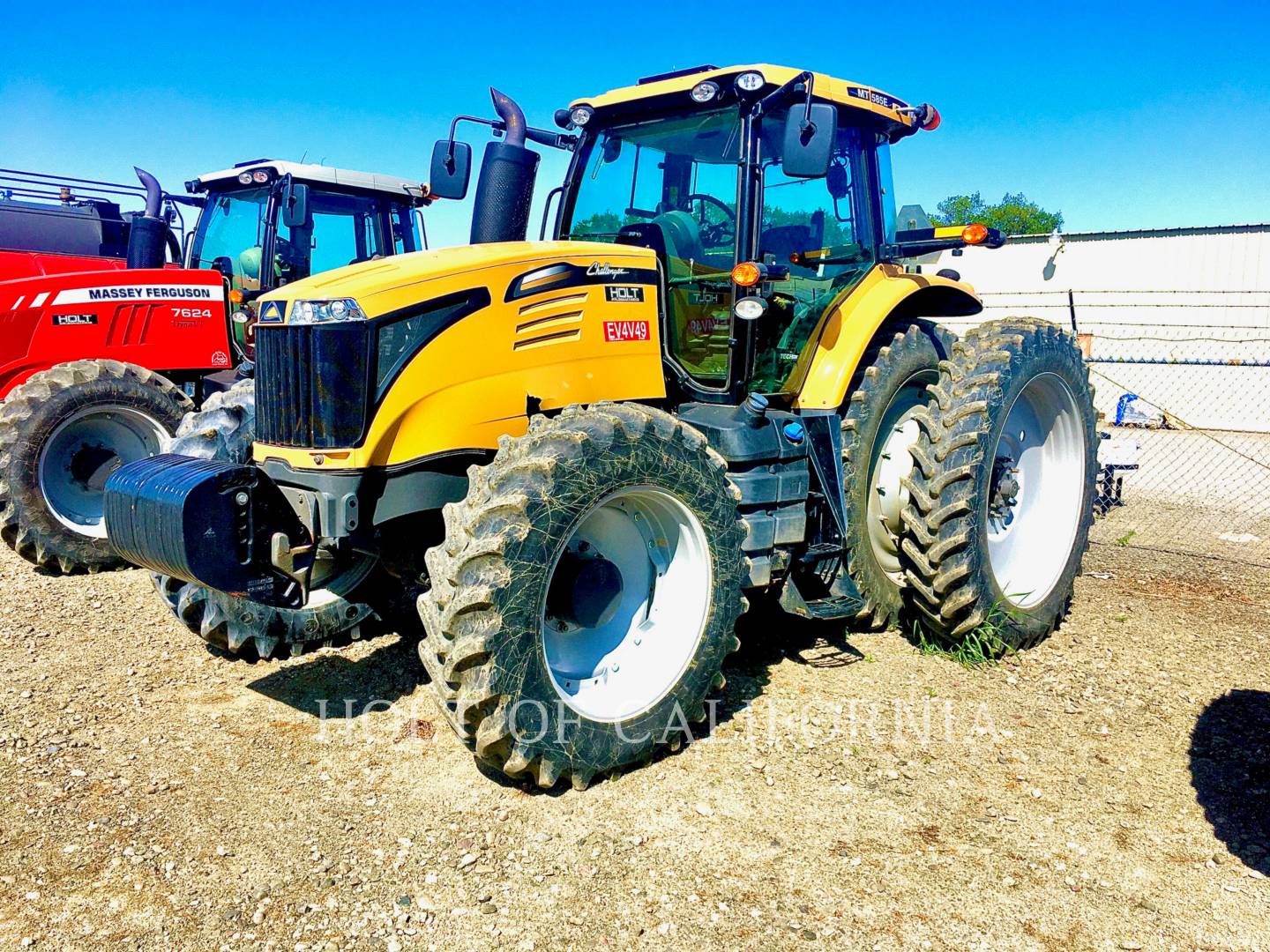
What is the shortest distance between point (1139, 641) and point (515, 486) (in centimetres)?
378

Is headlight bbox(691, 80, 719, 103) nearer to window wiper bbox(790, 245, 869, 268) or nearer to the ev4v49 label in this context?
window wiper bbox(790, 245, 869, 268)

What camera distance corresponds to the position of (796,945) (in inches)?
112

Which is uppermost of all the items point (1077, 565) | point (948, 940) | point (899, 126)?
point (899, 126)

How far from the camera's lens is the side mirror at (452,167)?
4.73 m

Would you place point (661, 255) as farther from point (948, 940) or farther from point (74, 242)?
point (74, 242)

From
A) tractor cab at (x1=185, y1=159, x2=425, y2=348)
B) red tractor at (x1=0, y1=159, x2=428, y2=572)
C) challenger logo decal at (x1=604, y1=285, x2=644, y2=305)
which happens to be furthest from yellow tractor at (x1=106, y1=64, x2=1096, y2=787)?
tractor cab at (x1=185, y1=159, x2=425, y2=348)

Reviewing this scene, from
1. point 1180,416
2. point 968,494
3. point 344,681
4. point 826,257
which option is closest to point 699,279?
point 826,257

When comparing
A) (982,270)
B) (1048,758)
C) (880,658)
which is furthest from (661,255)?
(982,270)

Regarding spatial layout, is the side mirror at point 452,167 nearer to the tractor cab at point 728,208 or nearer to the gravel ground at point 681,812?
the tractor cab at point 728,208

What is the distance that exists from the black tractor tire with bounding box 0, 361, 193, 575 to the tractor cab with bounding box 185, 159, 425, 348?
104cm

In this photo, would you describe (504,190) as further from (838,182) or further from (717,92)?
(838,182)

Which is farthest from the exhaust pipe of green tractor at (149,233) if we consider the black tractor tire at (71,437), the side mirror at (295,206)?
the black tractor tire at (71,437)

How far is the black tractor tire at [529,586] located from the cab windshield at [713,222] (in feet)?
3.36

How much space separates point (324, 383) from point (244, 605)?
142 centimetres
